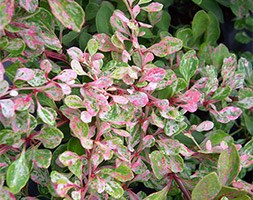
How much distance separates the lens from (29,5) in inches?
22.5

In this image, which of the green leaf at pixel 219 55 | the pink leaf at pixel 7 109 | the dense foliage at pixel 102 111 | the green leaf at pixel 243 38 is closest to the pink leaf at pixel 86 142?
the dense foliage at pixel 102 111

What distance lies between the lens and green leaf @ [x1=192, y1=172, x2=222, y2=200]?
0.60 meters

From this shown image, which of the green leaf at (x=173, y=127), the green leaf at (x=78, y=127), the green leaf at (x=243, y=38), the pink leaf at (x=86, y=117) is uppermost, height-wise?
the pink leaf at (x=86, y=117)

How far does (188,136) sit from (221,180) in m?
0.09

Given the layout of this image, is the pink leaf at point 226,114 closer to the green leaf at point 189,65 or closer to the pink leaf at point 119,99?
the green leaf at point 189,65

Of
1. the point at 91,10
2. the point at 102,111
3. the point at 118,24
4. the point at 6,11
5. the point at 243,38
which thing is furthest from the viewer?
the point at 243,38

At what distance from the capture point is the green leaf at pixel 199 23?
2.82 feet

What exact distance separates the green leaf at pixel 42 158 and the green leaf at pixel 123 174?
0.30 feet

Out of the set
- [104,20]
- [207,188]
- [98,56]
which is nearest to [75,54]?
[98,56]

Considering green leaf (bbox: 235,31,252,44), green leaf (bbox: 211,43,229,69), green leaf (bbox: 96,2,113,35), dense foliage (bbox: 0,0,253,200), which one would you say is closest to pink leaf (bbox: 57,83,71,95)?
dense foliage (bbox: 0,0,253,200)

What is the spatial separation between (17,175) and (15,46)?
A: 0.58 feet

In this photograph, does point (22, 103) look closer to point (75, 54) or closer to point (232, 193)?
point (75, 54)

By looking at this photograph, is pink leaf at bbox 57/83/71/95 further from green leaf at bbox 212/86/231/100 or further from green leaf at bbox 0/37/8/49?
green leaf at bbox 212/86/231/100

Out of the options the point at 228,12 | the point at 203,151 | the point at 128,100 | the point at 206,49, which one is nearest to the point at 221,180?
the point at 203,151
